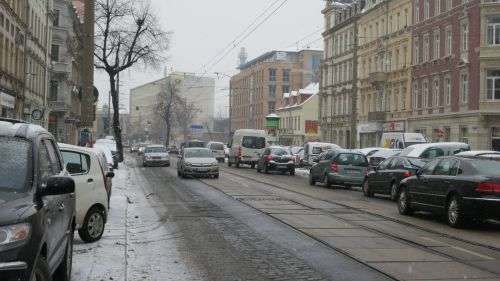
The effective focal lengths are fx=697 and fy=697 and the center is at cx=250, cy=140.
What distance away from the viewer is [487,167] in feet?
45.9

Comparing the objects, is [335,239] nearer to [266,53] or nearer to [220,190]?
[220,190]

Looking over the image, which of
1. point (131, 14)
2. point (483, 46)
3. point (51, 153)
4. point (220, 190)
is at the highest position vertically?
point (131, 14)

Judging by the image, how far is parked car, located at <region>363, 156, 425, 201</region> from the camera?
20.8 m

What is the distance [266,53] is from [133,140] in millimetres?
49971

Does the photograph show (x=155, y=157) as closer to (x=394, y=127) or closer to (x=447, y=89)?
(x=394, y=127)

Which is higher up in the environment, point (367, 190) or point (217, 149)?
point (217, 149)

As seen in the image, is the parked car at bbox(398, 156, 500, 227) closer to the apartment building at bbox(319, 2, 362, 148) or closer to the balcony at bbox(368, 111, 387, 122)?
the balcony at bbox(368, 111, 387, 122)

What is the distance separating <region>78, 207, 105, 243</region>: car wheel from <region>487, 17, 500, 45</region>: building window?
38.3 m

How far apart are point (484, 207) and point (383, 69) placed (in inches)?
2027

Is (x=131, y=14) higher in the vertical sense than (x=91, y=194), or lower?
higher

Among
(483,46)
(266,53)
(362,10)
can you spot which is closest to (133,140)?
(266,53)

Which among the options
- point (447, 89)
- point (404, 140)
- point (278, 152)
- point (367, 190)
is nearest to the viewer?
point (367, 190)

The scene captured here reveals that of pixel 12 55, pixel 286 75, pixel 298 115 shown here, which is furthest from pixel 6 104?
pixel 286 75

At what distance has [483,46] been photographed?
1763 inches
